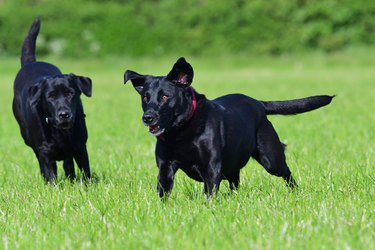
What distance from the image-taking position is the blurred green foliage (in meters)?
38.3

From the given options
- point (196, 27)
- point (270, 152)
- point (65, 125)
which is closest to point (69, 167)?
point (65, 125)

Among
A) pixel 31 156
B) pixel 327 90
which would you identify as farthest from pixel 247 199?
pixel 327 90

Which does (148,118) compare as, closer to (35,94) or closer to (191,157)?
(191,157)

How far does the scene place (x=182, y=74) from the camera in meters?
5.09

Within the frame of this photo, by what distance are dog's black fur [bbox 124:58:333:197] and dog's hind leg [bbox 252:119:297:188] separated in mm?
202

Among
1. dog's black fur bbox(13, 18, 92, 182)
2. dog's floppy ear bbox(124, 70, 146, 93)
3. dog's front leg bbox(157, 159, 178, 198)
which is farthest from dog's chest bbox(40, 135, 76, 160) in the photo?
dog's front leg bbox(157, 159, 178, 198)

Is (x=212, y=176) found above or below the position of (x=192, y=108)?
below

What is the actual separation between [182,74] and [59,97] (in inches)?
69.6

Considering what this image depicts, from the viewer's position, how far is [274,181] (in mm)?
6258

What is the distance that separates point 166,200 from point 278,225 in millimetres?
1266

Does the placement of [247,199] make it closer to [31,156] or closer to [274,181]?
[274,181]

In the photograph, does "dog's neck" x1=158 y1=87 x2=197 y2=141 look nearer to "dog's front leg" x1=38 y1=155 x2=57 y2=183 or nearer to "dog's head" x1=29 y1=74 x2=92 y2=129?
"dog's head" x1=29 y1=74 x2=92 y2=129

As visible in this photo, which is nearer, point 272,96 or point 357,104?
point 357,104

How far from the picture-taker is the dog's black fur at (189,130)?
5012mm
